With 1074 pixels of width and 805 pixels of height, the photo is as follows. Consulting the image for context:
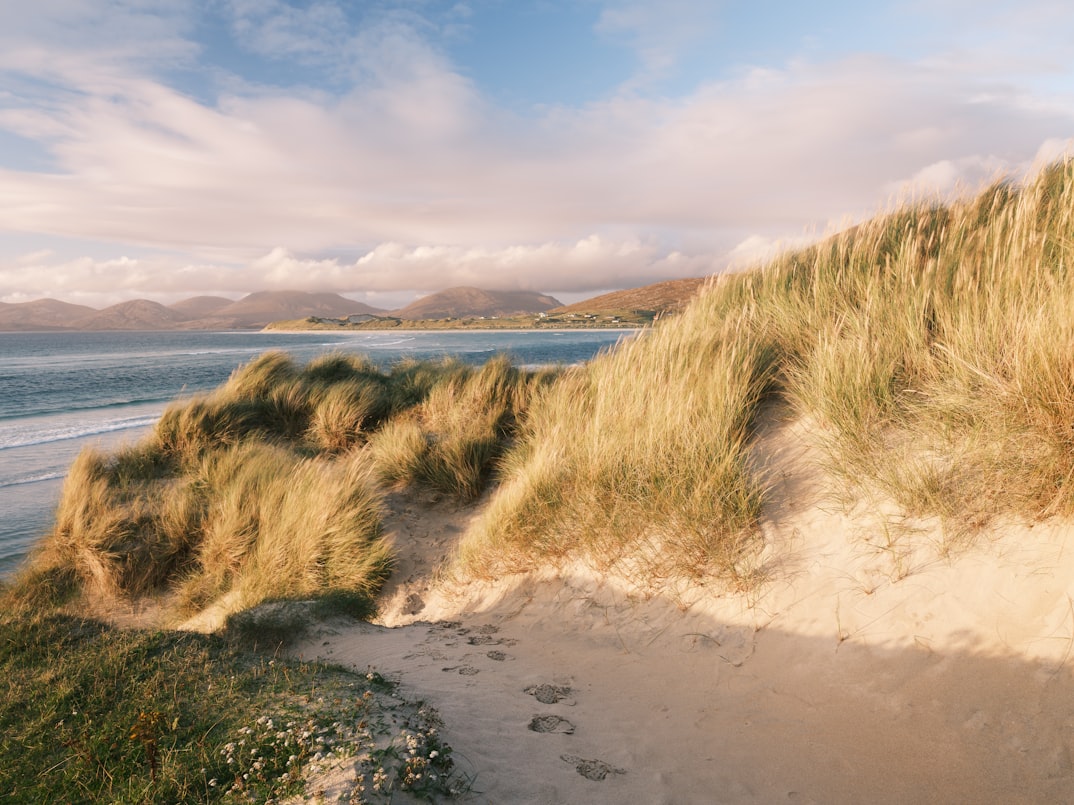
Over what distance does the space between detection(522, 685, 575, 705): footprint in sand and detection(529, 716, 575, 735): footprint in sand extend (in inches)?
9.1

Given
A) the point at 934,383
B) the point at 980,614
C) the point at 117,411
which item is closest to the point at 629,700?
the point at 980,614

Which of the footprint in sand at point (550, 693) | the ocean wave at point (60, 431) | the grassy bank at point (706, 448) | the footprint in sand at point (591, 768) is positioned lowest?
the footprint in sand at point (550, 693)

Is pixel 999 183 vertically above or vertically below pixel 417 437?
above

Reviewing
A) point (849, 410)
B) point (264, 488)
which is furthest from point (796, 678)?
point (264, 488)

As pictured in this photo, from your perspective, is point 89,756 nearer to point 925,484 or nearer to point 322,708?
point 322,708

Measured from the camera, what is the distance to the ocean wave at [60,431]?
15.1 m

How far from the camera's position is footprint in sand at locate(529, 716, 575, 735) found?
3332mm

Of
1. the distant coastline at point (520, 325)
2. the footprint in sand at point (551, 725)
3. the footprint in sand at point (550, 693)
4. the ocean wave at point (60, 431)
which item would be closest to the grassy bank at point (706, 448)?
the footprint in sand at point (550, 693)

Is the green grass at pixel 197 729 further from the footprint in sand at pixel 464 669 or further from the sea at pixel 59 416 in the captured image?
the sea at pixel 59 416

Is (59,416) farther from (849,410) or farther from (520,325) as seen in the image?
(520,325)

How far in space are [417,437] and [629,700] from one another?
19.3 ft

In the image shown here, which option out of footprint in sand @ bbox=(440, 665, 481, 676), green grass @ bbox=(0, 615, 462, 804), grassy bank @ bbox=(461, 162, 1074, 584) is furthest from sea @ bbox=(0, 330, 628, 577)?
green grass @ bbox=(0, 615, 462, 804)

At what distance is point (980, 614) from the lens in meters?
3.36

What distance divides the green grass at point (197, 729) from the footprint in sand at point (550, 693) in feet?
2.80
